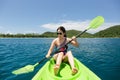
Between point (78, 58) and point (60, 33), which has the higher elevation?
point (60, 33)

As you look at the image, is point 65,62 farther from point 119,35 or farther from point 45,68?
point 119,35

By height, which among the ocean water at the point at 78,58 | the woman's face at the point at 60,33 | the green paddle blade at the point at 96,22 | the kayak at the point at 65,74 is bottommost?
the ocean water at the point at 78,58

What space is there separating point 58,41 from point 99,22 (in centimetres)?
215

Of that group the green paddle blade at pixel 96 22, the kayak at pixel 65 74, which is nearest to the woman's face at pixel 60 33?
the kayak at pixel 65 74

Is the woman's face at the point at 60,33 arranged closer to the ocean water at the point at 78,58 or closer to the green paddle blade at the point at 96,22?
the green paddle blade at the point at 96,22

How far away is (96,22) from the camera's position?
278 inches

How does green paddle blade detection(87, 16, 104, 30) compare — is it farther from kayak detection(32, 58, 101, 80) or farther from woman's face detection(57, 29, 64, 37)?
kayak detection(32, 58, 101, 80)

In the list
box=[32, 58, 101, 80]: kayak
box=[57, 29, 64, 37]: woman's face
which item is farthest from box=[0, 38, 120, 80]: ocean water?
box=[57, 29, 64, 37]: woman's face

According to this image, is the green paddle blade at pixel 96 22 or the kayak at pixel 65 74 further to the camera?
the green paddle blade at pixel 96 22

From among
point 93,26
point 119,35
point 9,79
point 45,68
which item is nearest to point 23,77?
point 9,79

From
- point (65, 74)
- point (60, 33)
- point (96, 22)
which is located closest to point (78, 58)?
point (96, 22)

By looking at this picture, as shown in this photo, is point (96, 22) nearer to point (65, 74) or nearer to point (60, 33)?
point (60, 33)

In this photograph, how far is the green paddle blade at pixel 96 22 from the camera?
22.9 feet

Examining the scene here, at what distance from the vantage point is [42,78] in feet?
15.9
